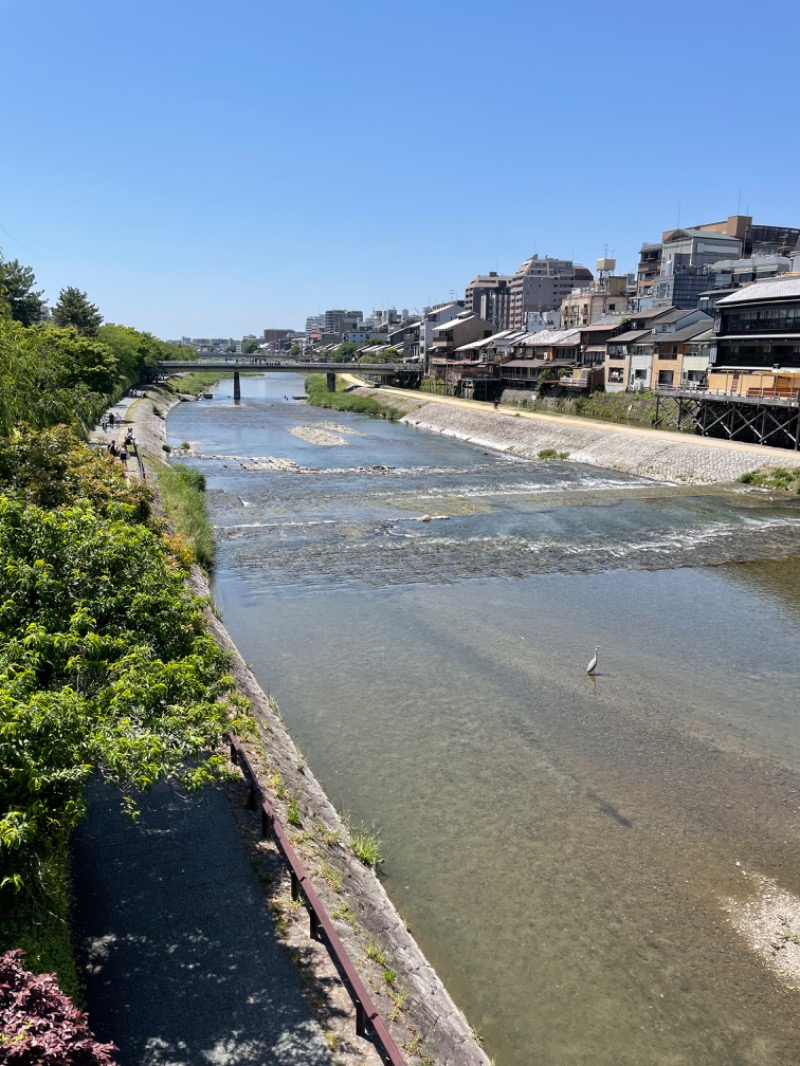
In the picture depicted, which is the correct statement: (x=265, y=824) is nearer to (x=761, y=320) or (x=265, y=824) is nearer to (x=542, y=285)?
(x=761, y=320)

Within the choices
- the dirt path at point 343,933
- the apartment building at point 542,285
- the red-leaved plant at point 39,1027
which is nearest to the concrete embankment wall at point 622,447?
the dirt path at point 343,933

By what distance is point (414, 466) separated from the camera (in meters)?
47.0

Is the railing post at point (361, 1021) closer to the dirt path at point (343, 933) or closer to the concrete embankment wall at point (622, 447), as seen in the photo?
the dirt path at point (343, 933)

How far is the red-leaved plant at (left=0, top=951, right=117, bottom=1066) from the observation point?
4.56 meters

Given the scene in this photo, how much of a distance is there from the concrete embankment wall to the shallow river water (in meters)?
9.88

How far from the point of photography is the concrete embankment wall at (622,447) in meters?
41.0

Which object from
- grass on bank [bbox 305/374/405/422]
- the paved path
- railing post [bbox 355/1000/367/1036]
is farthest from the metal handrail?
grass on bank [bbox 305/374/405/422]

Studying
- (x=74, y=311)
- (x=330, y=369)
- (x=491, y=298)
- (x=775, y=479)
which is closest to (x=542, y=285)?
(x=491, y=298)

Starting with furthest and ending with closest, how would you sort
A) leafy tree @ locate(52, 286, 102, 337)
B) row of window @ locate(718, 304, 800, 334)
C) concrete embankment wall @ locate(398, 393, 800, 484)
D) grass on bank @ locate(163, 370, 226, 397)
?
grass on bank @ locate(163, 370, 226, 397), leafy tree @ locate(52, 286, 102, 337), row of window @ locate(718, 304, 800, 334), concrete embankment wall @ locate(398, 393, 800, 484)

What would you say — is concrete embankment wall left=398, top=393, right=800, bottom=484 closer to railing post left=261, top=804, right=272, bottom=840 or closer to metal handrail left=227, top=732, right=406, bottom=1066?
metal handrail left=227, top=732, right=406, bottom=1066

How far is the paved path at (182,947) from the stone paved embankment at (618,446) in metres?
37.7

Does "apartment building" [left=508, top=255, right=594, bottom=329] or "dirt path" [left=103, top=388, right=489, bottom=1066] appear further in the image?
"apartment building" [left=508, top=255, right=594, bottom=329]

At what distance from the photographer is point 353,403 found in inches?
3465

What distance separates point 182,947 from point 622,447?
4415cm
